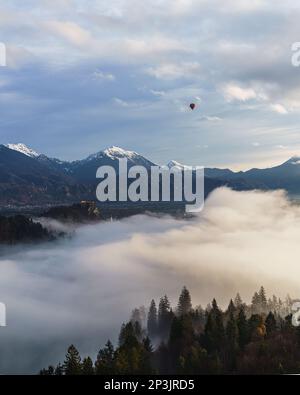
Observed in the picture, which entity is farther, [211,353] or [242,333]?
[242,333]

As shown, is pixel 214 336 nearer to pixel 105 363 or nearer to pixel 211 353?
pixel 211 353

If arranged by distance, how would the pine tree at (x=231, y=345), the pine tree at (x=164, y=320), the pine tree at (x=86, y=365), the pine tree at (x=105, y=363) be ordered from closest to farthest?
the pine tree at (x=86, y=365) < the pine tree at (x=105, y=363) < the pine tree at (x=231, y=345) < the pine tree at (x=164, y=320)

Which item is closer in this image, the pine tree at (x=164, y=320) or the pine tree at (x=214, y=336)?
the pine tree at (x=214, y=336)

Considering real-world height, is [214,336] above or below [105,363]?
above

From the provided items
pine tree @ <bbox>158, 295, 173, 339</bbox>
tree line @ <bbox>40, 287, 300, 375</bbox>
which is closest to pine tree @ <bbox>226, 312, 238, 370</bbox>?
tree line @ <bbox>40, 287, 300, 375</bbox>

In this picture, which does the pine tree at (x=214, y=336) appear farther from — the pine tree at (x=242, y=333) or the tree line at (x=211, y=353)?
the pine tree at (x=242, y=333)

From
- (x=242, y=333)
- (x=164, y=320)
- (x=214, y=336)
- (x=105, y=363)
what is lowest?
(x=164, y=320)

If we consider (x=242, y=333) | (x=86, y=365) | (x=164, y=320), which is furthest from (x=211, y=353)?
(x=164, y=320)

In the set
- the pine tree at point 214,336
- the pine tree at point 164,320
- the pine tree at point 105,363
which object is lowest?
the pine tree at point 164,320

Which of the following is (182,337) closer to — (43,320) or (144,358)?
(144,358)

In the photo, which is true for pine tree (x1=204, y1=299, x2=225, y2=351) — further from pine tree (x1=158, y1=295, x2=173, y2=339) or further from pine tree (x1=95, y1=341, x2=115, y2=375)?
pine tree (x1=158, y1=295, x2=173, y2=339)

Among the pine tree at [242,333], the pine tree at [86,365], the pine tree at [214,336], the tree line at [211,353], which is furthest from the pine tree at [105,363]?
the pine tree at [242,333]
